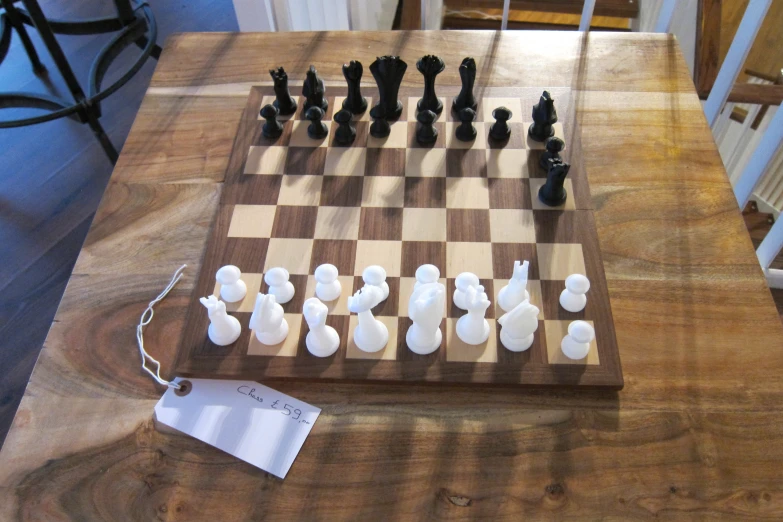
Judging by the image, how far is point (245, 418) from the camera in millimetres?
868

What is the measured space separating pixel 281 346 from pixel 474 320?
297 mm

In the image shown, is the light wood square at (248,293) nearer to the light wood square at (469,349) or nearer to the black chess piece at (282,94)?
the light wood square at (469,349)

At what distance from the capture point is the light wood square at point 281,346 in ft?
2.98

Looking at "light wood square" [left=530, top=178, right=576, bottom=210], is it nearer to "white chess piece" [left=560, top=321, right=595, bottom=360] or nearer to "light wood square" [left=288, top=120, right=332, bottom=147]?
"white chess piece" [left=560, top=321, right=595, bottom=360]

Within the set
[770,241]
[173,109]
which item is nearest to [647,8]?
[770,241]

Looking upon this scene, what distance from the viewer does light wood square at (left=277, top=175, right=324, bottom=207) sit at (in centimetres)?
110

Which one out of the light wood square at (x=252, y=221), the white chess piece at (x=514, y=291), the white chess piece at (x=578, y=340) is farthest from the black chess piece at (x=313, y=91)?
the white chess piece at (x=578, y=340)

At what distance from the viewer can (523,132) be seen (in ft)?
3.94

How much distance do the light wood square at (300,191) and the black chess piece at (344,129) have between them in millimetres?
105

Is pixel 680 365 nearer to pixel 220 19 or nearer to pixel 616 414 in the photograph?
pixel 616 414

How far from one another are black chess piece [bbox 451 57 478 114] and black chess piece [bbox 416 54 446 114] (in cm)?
4

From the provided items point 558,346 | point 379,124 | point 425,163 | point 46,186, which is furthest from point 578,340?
point 46,186

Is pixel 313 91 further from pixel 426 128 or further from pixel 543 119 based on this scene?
pixel 543 119

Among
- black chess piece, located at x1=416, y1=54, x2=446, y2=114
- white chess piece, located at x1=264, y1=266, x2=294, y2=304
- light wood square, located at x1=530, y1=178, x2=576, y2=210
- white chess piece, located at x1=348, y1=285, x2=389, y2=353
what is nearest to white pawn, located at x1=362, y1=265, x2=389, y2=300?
white chess piece, located at x1=348, y1=285, x2=389, y2=353
